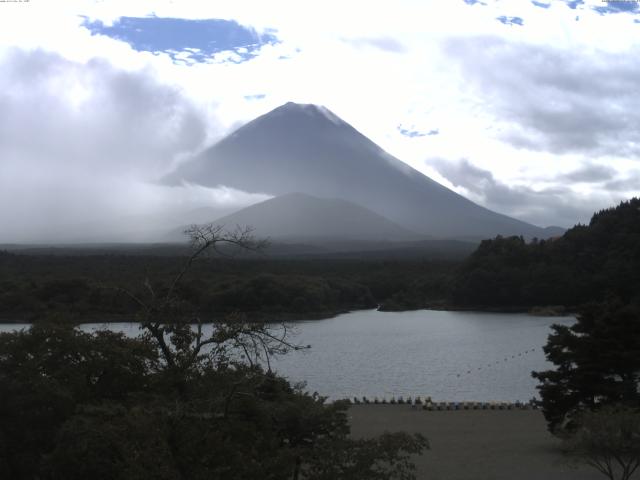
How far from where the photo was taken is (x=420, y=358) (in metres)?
23.3

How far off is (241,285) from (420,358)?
14.9 metres

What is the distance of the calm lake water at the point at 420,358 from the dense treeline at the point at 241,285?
1903mm

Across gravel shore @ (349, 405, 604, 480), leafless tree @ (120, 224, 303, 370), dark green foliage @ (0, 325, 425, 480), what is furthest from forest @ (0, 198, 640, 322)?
leafless tree @ (120, 224, 303, 370)

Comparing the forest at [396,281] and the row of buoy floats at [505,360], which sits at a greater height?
the forest at [396,281]

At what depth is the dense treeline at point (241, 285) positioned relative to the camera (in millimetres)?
31781

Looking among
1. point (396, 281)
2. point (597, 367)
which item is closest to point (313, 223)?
point (396, 281)

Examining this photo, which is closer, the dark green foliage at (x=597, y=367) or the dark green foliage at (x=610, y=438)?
the dark green foliage at (x=610, y=438)

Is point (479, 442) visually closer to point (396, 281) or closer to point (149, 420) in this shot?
point (149, 420)

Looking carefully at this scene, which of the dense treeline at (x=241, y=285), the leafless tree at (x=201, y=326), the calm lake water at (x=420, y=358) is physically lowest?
the calm lake water at (x=420, y=358)

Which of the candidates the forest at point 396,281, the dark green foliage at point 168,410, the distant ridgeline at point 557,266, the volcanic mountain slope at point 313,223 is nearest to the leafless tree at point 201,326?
the dark green foliage at point 168,410

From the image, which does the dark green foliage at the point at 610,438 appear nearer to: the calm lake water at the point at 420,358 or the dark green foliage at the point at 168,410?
the dark green foliage at the point at 168,410

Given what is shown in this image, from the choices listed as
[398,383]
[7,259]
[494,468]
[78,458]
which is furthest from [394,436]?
[7,259]

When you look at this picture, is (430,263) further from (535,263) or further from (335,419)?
(335,419)

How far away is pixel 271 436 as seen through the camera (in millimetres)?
5289
